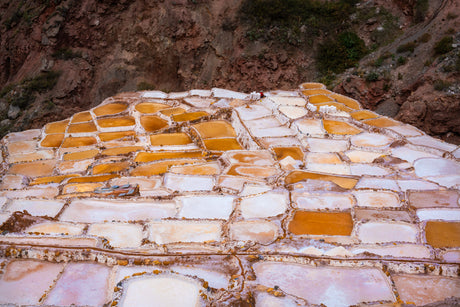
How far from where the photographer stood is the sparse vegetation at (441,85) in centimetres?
1187

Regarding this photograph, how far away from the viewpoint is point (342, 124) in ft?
36.6

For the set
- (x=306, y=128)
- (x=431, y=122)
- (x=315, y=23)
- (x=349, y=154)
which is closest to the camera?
(x=349, y=154)

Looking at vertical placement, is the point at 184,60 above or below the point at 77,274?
below

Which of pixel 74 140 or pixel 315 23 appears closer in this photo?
pixel 74 140

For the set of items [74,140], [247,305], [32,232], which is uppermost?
[247,305]

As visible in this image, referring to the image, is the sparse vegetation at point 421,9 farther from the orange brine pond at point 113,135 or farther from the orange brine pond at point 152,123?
the orange brine pond at point 113,135

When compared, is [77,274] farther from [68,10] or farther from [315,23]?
[68,10]

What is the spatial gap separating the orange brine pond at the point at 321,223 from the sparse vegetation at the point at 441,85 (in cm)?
716

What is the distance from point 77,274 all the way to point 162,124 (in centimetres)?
729

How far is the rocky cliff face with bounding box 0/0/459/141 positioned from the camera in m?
17.3

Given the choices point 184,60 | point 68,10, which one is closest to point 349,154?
point 184,60

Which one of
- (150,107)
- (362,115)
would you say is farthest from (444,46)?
(150,107)

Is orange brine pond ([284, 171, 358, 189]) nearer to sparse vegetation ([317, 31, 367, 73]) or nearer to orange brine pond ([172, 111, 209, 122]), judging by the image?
orange brine pond ([172, 111, 209, 122])

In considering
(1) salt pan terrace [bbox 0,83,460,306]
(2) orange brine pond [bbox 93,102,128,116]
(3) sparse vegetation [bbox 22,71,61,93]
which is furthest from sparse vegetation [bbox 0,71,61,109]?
(1) salt pan terrace [bbox 0,83,460,306]
